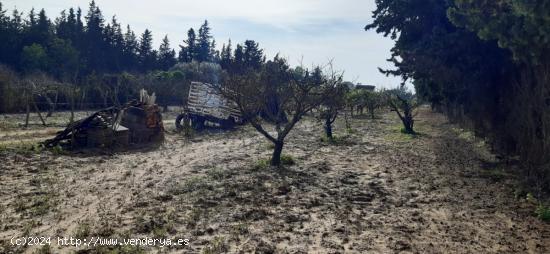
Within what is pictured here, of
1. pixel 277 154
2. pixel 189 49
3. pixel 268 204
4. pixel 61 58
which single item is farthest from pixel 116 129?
pixel 189 49

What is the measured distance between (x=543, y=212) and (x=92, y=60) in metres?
54.1

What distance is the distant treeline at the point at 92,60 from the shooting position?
97.5 feet

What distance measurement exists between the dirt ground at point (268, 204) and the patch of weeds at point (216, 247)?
13 millimetres

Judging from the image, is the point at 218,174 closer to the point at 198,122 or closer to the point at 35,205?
the point at 35,205

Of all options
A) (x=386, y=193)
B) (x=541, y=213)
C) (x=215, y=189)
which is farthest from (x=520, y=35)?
(x=215, y=189)

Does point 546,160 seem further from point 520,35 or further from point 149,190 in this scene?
point 149,190

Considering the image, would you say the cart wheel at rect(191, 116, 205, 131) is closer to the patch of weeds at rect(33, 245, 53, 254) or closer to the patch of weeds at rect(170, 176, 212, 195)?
the patch of weeds at rect(170, 176, 212, 195)

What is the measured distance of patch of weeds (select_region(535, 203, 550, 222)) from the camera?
240 inches

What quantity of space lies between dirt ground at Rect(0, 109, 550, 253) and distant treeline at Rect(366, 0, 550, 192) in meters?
1.13

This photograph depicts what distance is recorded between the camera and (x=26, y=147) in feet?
36.7

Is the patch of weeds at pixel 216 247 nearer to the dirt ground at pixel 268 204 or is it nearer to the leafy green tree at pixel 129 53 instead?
the dirt ground at pixel 268 204

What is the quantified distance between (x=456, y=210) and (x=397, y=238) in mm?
1940

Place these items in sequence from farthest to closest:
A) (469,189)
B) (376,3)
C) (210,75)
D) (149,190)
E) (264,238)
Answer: (210,75), (376,3), (469,189), (149,190), (264,238)


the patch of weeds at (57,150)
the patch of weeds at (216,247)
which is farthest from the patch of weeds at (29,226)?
the patch of weeds at (57,150)
